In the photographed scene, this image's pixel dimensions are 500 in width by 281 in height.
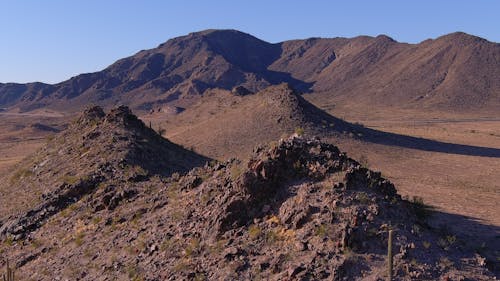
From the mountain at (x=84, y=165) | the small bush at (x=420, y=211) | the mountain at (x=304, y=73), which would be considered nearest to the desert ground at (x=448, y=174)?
the small bush at (x=420, y=211)

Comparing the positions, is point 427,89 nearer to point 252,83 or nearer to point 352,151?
point 252,83

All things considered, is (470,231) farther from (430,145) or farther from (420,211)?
(430,145)

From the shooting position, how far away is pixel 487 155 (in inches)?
1645

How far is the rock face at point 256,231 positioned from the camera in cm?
1040

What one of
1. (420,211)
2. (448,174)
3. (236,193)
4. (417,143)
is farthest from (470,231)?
(417,143)

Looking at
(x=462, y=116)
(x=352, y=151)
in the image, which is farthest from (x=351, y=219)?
(x=462, y=116)

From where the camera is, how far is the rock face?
34.1ft

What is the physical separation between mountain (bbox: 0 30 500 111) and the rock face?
301 feet

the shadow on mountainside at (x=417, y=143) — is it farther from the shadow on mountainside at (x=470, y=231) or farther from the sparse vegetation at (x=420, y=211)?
the sparse vegetation at (x=420, y=211)

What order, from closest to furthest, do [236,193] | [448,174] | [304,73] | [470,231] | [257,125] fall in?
[236,193]
[470,231]
[448,174]
[257,125]
[304,73]

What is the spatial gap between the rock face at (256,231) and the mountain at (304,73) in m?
91.8

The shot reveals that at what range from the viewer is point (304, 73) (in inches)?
6383

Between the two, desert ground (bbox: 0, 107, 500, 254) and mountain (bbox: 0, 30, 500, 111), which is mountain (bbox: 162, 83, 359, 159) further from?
mountain (bbox: 0, 30, 500, 111)

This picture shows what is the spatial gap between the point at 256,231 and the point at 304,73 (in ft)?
501
